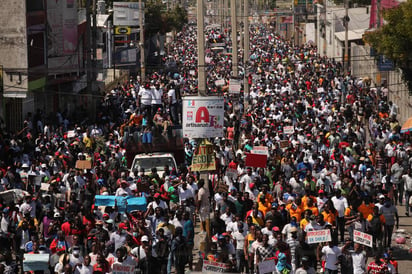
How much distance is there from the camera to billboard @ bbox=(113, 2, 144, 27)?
7294cm

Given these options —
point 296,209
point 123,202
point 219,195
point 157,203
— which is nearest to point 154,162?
point 219,195

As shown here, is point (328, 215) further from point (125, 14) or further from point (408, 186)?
point (125, 14)

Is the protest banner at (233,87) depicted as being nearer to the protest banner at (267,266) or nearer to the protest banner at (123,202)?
the protest banner at (123,202)

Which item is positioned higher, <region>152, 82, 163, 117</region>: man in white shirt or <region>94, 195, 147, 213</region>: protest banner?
<region>152, 82, 163, 117</region>: man in white shirt

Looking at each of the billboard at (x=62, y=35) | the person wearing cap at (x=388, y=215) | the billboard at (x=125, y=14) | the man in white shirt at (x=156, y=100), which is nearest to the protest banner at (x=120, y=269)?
the person wearing cap at (x=388, y=215)

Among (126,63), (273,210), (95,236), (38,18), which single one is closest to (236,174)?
(273,210)

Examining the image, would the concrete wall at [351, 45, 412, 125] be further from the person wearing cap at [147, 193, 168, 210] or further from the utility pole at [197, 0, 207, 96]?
the person wearing cap at [147, 193, 168, 210]

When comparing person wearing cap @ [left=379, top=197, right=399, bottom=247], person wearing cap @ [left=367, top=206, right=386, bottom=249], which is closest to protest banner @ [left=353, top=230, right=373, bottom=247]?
person wearing cap @ [left=367, top=206, right=386, bottom=249]

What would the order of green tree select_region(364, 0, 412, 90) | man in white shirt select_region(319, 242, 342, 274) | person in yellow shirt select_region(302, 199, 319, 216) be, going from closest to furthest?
man in white shirt select_region(319, 242, 342, 274), person in yellow shirt select_region(302, 199, 319, 216), green tree select_region(364, 0, 412, 90)

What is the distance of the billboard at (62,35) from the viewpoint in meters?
45.1

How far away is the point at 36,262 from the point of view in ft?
56.2

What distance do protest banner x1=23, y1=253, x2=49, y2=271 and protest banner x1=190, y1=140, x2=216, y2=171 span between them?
5429 mm

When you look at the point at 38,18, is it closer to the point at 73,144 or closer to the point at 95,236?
the point at 73,144

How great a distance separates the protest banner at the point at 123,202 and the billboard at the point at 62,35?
79.8 ft
